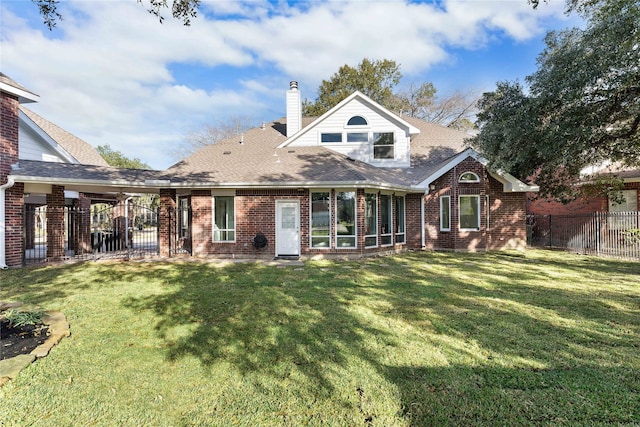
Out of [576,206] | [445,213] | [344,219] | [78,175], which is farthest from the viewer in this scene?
[576,206]

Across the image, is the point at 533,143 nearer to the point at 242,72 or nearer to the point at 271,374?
the point at 271,374

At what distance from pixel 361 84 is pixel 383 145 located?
15109 millimetres

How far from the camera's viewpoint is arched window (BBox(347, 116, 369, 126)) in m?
15.4

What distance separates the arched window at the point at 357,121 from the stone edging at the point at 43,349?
1322 cm

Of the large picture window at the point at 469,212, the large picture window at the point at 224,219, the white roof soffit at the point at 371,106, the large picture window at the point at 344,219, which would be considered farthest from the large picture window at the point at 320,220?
the large picture window at the point at 469,212

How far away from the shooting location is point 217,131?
36.4 meters

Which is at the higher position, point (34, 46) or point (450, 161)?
point (34, 46)

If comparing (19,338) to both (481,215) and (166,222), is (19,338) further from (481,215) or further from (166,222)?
(481,215)

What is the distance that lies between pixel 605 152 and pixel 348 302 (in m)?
11.0

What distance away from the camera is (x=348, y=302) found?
6020 mm

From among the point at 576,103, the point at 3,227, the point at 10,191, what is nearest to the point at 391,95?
the point at 576,103

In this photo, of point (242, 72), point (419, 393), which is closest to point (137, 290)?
point (419, 393)

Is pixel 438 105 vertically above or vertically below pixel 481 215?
above

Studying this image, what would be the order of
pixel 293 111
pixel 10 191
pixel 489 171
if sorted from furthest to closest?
pixel 293 111 < pixel 489 171 < pixel 10 191
